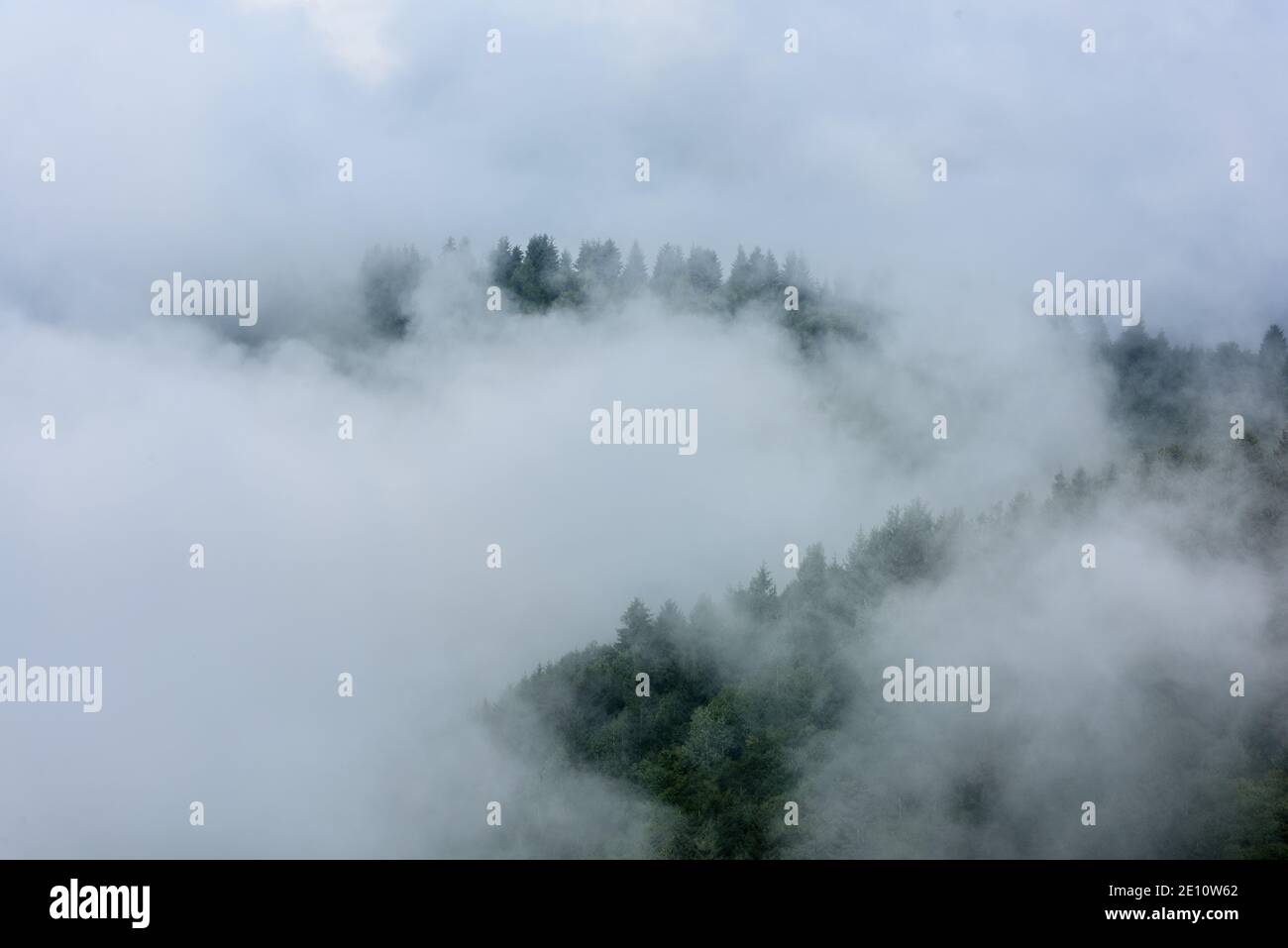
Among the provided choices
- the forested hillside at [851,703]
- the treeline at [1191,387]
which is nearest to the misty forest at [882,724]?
the forested hillside at [851,703]

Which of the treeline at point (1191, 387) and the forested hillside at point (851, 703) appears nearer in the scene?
the forested hillside at point (851, 703)

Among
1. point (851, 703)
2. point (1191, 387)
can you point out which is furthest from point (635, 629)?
point (1191, 387)

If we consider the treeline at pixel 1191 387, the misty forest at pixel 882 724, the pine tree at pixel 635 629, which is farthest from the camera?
the treeline at pixel 1191 387

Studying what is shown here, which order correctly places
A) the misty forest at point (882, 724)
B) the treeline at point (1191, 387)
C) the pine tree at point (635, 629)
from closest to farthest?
the misty forest at point (882, 724) < the pine tree at point (635, 629) < the treeline at point (1191, 387)

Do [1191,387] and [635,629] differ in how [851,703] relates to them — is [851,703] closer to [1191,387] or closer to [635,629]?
[635,629]

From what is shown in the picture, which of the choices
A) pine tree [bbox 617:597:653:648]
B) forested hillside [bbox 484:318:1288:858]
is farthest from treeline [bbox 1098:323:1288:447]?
pine tree [bbox 617:597:653:648]

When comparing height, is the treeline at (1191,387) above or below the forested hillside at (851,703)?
above

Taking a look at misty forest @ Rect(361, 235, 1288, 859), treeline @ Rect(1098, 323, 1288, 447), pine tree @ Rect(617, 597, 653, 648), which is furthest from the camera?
treeline @ Rect(1098, 323, 1288, 447)

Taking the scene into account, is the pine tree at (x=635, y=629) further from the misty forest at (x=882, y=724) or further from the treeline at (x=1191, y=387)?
the treeline at (x=1191, y=387)

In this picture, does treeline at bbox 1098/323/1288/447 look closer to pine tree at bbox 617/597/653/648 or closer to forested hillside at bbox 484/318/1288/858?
forested hillside at bbox 484/318/1288/858
